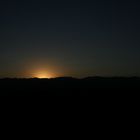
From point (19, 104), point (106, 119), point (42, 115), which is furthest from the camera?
point (19, 104)

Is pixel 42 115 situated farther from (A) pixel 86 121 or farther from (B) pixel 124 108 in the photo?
(B) pixel 124 108

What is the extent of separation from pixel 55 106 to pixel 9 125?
11431 millimetres

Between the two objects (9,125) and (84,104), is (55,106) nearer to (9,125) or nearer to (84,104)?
(84,104)

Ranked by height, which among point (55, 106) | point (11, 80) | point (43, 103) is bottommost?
point (55, 106)

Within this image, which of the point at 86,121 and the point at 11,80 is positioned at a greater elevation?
the point at 11,80

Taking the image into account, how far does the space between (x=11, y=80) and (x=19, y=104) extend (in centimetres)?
5003

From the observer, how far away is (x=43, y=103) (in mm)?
45344

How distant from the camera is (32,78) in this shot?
308 ft

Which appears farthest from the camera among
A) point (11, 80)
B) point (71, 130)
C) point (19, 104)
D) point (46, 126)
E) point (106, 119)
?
point (11, 80)

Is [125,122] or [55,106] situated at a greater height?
[55,106]

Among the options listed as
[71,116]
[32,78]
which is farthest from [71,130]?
[32,78]

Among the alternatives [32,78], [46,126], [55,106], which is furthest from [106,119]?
[32,78]

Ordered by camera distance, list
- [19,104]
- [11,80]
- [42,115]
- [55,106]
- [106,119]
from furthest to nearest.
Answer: [11,80] < [19,104] < [55,106] < [42,115] < [106,119]

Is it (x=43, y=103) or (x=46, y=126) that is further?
(x=43, y=103)
